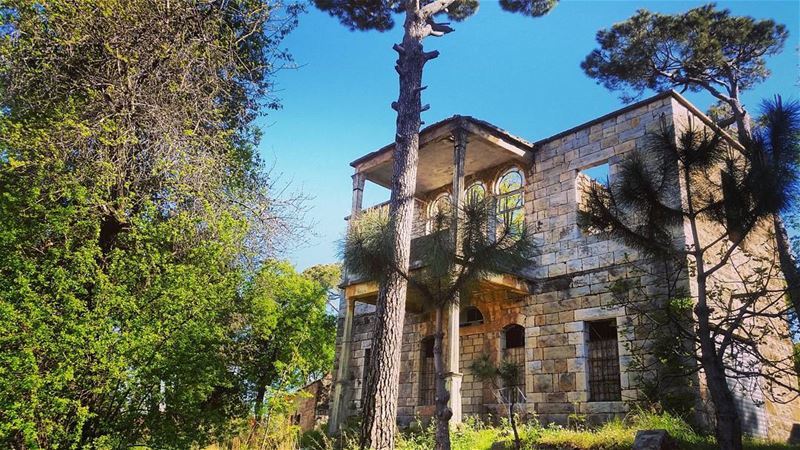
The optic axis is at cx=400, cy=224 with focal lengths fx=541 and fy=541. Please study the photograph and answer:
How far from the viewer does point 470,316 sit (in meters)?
12.5

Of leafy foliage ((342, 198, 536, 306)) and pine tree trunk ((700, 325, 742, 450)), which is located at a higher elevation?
leafy foliage ((342, 198, 536, 306))

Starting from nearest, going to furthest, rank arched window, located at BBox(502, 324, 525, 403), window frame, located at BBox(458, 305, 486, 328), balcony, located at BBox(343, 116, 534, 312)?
1. arched window, located at BBox(502, 324, 525, 403)
2. balcony, located at BBox(343, 116, 534, 312)
3. window frame, located at BBox(458, 305, 486, 328)

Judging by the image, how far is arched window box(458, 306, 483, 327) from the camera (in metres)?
12.2

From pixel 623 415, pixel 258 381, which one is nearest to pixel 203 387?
pixel 258 381

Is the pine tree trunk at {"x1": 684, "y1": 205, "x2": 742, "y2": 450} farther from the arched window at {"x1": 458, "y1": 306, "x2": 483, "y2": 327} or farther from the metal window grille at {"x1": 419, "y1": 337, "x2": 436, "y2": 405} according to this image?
the metal window grille at {"x1": 419, "y1": 337, "x2": 436, "y2": 405}

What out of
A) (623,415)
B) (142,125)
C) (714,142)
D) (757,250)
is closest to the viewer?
(714,142)

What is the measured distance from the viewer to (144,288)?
18.7 feet

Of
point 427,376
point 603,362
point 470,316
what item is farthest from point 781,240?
point 427,376

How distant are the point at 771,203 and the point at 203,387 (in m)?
6.22

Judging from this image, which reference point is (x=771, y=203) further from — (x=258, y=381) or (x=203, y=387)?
(x=258, y=381)

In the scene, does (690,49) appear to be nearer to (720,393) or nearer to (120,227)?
(720,393)

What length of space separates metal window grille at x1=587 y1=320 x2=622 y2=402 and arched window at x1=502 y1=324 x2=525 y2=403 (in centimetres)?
136

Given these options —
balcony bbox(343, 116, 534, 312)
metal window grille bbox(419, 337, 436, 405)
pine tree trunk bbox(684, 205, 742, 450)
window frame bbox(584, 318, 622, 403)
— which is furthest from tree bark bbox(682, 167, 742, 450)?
metal window grille bbox(419, 337, 436, 405)

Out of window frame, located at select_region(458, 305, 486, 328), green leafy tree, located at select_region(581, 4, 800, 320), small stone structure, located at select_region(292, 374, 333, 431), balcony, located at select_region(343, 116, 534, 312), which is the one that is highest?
green leafy tree, located at select_region(581, 4, 800, 320)
